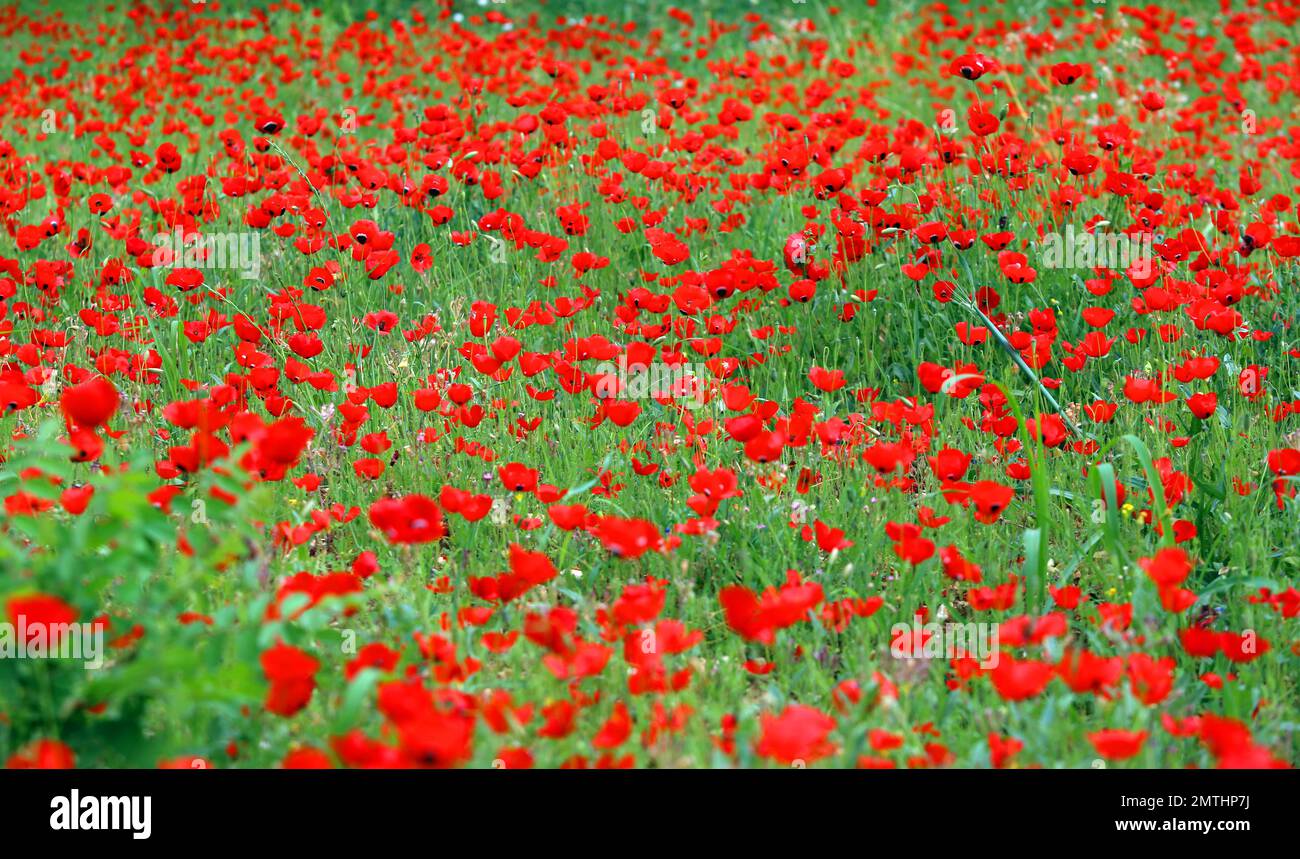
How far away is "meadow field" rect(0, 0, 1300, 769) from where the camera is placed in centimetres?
197

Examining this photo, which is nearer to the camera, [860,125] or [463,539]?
[463,539]

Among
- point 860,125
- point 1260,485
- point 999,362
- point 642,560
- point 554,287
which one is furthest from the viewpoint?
point 860,125

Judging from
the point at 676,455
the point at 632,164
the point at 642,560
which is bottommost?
the point at 642,560

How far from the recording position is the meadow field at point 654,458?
1.97 metres

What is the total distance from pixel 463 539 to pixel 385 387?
18.3 inches

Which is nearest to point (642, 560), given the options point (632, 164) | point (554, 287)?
point (554, 287)

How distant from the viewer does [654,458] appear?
335cm
